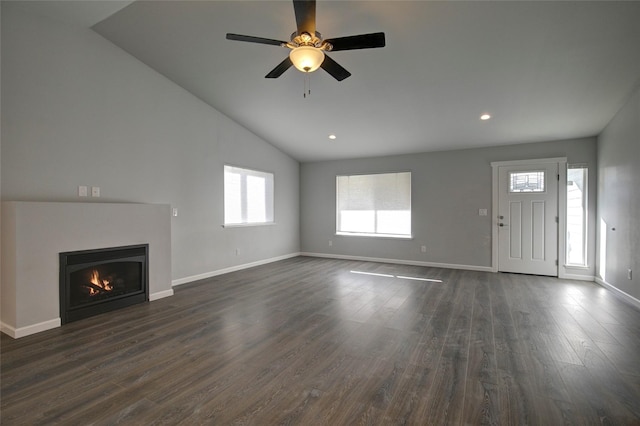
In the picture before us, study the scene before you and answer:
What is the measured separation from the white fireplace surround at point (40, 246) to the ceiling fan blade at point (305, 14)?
3.01m

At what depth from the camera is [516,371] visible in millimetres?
2258

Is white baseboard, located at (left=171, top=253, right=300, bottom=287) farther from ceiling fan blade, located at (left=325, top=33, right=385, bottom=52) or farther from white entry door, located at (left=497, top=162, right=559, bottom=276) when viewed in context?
white entry door, located at (left=497, top=162, right=559, bottom=276)

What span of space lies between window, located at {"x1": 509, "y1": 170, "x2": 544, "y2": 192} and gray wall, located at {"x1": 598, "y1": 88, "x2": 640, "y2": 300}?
0.80 m

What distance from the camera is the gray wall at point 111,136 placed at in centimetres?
322

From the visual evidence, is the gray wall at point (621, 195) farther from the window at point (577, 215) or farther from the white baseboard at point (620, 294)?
the window at point (577, 215)

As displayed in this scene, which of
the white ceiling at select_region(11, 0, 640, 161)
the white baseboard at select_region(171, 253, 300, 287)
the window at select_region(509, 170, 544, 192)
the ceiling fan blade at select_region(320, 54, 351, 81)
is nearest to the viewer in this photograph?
the ceiling fan blade at select_region(320, 54, 351, 81)

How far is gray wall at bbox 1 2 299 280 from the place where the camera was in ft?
10.6

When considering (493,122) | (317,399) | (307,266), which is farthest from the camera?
(307,266)

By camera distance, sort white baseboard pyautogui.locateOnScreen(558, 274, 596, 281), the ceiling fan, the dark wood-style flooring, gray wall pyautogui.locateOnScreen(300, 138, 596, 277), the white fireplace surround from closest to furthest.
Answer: the dark wood-style flooring
the ceiling fan
the white fireplace surround
white baseboard pyautogui.locateOnScreen(558, 274, 596, 281)
gray wall pyautogui.locateOnScreen(300, 138, 596, 277)

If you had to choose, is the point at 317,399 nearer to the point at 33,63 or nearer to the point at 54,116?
the point at 54,116

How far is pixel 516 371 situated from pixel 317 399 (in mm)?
1534

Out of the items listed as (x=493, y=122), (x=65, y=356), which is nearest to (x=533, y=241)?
(x=493, y=122)

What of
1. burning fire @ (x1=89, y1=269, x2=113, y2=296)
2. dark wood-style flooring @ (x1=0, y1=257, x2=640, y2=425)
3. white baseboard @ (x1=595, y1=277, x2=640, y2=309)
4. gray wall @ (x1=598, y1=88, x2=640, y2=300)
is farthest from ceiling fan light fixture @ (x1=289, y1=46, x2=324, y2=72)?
white baseboard @ (x1=595, y1=277, x2=640, y2=309)

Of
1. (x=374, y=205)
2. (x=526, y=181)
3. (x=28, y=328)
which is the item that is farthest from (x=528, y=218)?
(x=28, y=328)
